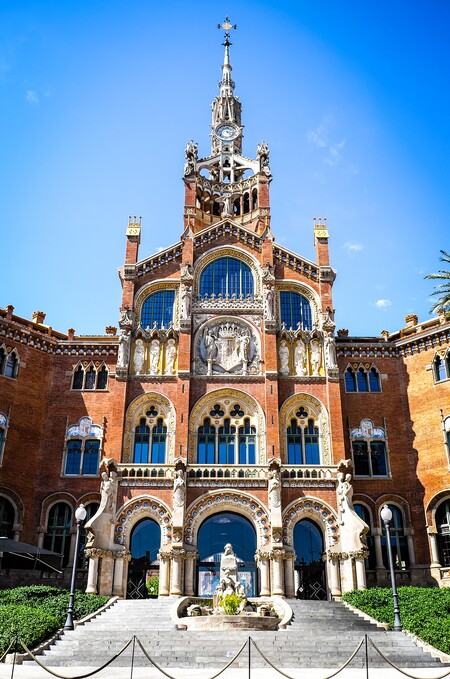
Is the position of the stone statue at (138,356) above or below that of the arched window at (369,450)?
above

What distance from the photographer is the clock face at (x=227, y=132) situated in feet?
190

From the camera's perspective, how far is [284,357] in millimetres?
41156

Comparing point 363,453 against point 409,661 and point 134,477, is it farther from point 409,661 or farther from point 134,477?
point 409,661

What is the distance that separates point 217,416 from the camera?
130 feet

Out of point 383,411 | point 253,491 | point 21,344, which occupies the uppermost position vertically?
point 21,344

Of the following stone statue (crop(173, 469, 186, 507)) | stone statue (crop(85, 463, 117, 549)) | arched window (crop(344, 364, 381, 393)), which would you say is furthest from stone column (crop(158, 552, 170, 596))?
arched window (crop(344, 364, 381, 393))

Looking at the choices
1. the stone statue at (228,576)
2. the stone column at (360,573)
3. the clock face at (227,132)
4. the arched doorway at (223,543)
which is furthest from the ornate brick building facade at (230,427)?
the clock face at (227,132)

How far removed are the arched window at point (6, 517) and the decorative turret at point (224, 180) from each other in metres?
20.9

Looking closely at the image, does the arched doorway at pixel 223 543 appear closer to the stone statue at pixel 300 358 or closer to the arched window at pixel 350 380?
the stone statue at pixel 300 358

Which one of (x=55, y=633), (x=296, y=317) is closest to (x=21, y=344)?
(x=296, y=317)

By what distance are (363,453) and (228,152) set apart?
95.5 ft

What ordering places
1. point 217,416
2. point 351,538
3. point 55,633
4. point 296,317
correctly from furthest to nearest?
point 296,317 < point 217,416 < point 351,538 < point 55,633

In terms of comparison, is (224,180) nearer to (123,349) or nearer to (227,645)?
(123,349)

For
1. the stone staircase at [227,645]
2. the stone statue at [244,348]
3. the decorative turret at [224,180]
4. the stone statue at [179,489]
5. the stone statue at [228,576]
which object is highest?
the decorative turret at [224,180]
